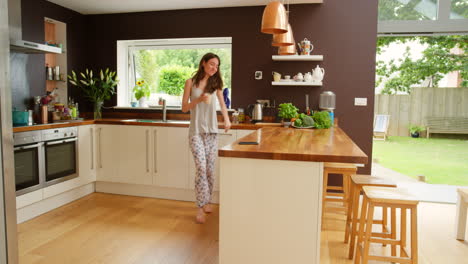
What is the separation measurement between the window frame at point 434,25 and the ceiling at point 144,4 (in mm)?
931

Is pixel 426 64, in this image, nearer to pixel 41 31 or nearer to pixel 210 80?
pixel 210 80

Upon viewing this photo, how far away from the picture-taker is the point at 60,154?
150 inches

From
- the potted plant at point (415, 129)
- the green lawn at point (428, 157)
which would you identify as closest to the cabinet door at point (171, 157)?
the green lawn at point (428, 157)

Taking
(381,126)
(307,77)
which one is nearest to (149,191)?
(307,77)

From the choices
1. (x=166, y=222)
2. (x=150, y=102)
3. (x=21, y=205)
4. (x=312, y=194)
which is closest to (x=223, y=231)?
(x=312, y=194)

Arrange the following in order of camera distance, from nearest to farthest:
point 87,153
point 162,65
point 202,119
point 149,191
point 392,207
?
point 392,207
point 202,119
point 87,153
point 149,191
point 162,65

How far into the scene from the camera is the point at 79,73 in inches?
190

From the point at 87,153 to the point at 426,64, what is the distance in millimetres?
4307

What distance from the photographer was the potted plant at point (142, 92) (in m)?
4.91

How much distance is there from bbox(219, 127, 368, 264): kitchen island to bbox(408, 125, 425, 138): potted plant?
3178 mm

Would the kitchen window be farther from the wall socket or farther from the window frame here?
the window frame

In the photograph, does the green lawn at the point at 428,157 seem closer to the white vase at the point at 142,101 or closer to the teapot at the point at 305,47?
the teapot at the point at 305,47

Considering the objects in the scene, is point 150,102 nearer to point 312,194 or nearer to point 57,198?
point 57,198

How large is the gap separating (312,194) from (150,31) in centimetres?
366
